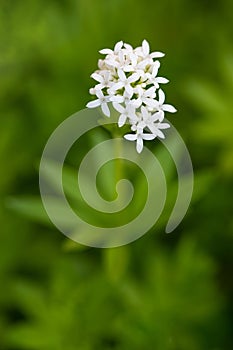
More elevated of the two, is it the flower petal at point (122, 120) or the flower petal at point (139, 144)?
the flower petal at point (122, 120)

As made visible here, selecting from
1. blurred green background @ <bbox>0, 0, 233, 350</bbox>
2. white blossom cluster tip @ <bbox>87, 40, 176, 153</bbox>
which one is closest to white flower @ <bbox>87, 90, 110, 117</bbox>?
white blossom cluster tip @ <bbox>87, 40, 176, 153</bbox>

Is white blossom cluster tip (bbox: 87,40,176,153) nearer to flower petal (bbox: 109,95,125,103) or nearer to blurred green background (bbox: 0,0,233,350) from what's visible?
flower petal (bbox: 109,95,125,103)

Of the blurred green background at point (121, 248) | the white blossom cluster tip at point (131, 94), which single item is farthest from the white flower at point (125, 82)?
the blurred green background at point (121, 248)

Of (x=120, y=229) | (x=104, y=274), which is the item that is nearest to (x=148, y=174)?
(x=120, y=229)

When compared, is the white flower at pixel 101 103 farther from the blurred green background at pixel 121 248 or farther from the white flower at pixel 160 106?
the blurred green background at pixel 121 248

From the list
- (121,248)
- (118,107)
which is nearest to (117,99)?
(118,107)

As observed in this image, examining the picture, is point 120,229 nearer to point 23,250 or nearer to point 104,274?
point 104,274
